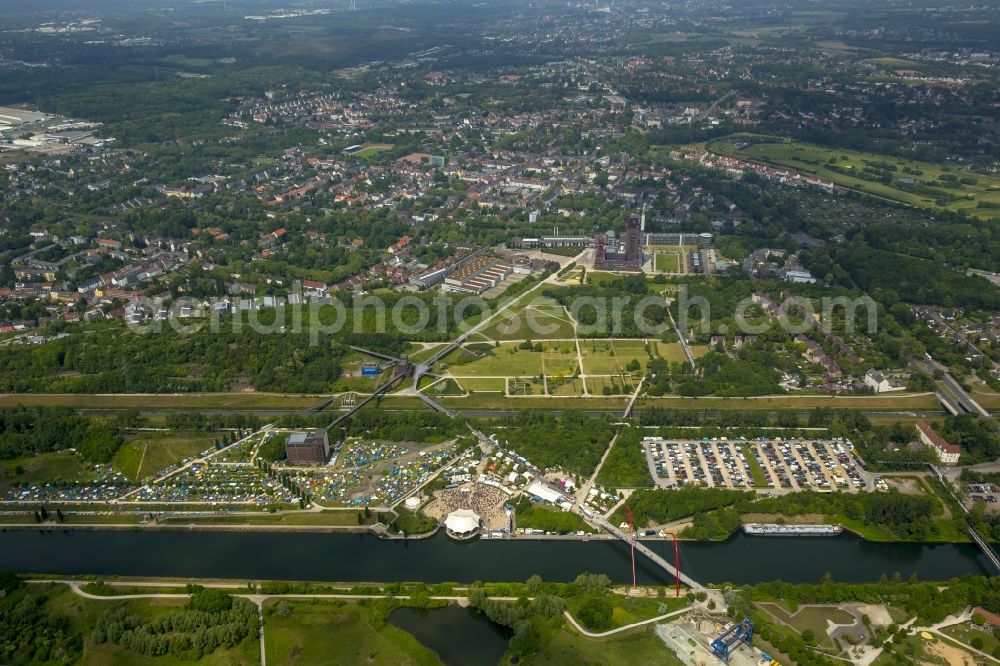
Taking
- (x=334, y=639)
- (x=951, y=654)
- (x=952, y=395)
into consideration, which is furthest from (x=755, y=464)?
(x=334, y=639)

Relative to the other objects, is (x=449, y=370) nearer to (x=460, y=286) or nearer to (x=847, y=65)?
(x=460, y=286)

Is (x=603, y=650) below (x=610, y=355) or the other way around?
below

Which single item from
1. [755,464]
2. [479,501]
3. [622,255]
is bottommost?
[755,464]

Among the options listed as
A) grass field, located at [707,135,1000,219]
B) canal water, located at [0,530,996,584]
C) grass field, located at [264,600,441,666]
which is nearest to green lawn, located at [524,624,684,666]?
canal water, located at [0,530,996,584]

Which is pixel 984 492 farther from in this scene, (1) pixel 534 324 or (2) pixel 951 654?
(1) pixel 534 324

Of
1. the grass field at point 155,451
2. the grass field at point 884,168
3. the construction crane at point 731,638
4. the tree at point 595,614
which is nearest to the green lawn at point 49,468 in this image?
the grass field at point 155,451

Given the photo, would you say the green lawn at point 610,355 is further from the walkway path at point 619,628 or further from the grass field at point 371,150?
the grass field at point 371,150

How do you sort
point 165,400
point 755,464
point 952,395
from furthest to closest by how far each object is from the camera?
1. point 165,400
2. point 952,395
3. point 755,464
